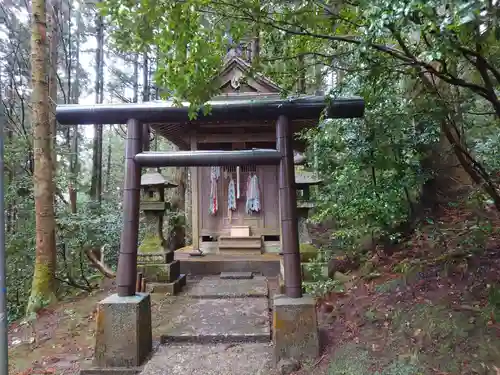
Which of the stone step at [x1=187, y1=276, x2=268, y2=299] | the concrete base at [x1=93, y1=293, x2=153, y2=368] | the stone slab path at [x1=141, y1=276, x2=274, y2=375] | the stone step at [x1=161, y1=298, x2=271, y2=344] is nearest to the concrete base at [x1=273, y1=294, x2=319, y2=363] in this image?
the stone slab path at [x1=141, y1=276, x2=274, y2=375]

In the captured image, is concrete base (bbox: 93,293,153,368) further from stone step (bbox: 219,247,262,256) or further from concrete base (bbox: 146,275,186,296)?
stone step (bbox: 219,247,262,256)

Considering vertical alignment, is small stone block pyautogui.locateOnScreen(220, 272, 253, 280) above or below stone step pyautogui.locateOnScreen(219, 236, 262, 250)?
below

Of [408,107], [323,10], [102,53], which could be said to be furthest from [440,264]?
[102,53]

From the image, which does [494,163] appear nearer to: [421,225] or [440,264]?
[421,225]

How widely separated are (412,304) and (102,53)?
15.5m

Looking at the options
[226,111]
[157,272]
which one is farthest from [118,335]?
[226,111]

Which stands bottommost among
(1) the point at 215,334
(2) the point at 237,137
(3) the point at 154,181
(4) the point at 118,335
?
(1) the point at 215,334

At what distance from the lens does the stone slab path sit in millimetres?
3814

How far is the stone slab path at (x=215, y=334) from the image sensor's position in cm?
381

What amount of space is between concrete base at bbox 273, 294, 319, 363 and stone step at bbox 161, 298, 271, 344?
77 cm

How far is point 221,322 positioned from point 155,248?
2.09m

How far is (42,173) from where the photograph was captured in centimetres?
645

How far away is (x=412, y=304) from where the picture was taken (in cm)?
409

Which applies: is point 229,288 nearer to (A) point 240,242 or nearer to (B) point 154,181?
(A) point 240,242
